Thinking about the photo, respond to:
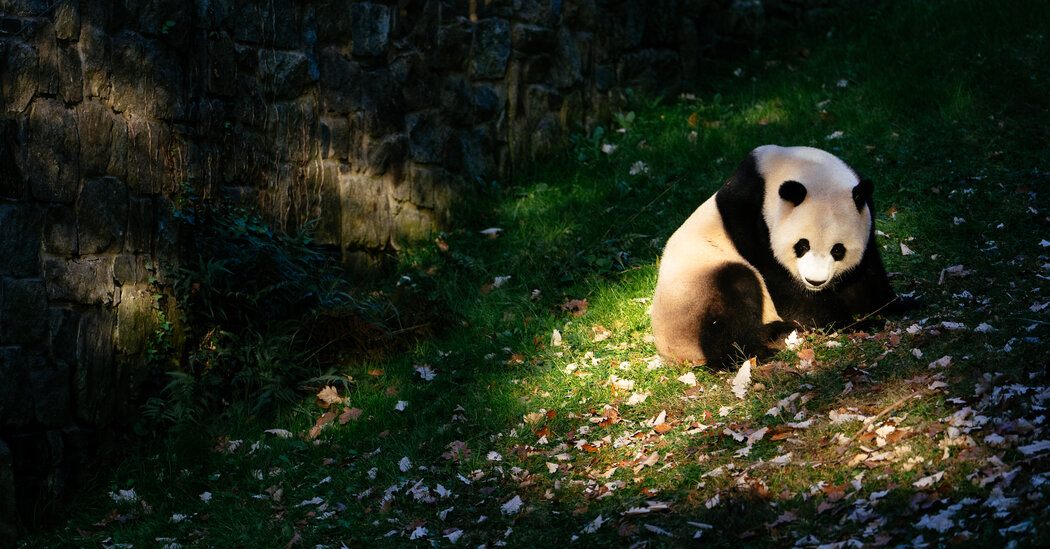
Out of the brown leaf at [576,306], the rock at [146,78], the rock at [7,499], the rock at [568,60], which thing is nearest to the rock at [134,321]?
the rock at [7,499]

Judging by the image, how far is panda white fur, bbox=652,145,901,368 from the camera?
523 centimetres

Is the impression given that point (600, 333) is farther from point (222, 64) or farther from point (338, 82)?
point (222, 64)

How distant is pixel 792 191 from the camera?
16.9 feet

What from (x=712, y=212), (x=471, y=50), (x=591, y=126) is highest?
(x=471, y=50)

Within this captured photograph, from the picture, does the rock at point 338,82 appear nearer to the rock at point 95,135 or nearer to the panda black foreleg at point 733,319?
the rock at point 95,135

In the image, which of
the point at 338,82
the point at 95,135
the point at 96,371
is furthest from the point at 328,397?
the point at 338,82

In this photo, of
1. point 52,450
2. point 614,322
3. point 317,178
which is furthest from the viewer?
point 317,178

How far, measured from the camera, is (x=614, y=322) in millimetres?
→ 7055

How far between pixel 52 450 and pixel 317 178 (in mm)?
3079

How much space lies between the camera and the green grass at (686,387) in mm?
4246

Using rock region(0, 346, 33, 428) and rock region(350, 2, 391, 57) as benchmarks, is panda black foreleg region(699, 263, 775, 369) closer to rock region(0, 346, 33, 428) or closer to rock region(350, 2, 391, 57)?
rock region(350, 2, 391, 57)

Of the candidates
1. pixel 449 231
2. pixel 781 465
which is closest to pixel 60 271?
pixel 449 231

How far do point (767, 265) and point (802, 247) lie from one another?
0.37 meters

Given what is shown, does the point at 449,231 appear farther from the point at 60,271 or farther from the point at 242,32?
the point at 60,271
